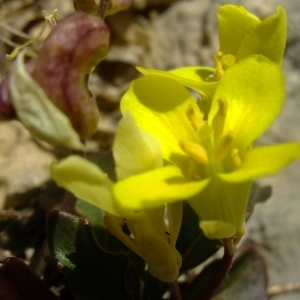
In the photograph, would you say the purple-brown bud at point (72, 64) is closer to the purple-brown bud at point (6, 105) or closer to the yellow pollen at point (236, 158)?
the purple-brown bud at point (6, 105)

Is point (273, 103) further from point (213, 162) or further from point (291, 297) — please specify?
point (291, 297)

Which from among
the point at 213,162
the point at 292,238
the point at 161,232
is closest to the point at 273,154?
the point at 213,162

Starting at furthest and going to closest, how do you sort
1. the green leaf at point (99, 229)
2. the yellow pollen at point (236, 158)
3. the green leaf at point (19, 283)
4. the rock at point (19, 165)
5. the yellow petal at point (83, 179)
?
the rock at point (19, 165), the green leaf at point (99, 229), the green leaf at point (19, 283), the yellow pollen at point (236, 158), the yellow petal at point (83, 179)

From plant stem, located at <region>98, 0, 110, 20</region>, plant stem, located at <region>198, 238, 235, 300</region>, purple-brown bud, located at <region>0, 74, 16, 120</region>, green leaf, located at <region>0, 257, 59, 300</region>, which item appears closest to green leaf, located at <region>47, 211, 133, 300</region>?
green leaf, located at <region>0, 257, 59, 300</region>

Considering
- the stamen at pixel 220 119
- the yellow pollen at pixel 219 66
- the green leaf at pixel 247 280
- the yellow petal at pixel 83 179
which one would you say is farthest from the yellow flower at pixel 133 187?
the green leaf at pixel 247 280

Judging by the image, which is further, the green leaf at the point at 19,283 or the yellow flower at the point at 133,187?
the green leaf at the point at 19,283

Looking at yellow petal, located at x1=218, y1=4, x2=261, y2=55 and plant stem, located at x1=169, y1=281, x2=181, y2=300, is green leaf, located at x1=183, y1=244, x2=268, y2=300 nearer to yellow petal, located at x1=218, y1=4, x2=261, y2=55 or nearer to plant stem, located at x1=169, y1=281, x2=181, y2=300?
plant stem, located at x1=169, y1=281, x2=181, y2=300

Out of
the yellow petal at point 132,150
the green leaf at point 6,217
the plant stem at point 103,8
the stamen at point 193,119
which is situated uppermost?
the plant stem at point 103,8

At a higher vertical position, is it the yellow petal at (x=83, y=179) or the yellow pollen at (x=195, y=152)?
the yellow petal at (x=83, y=179)
